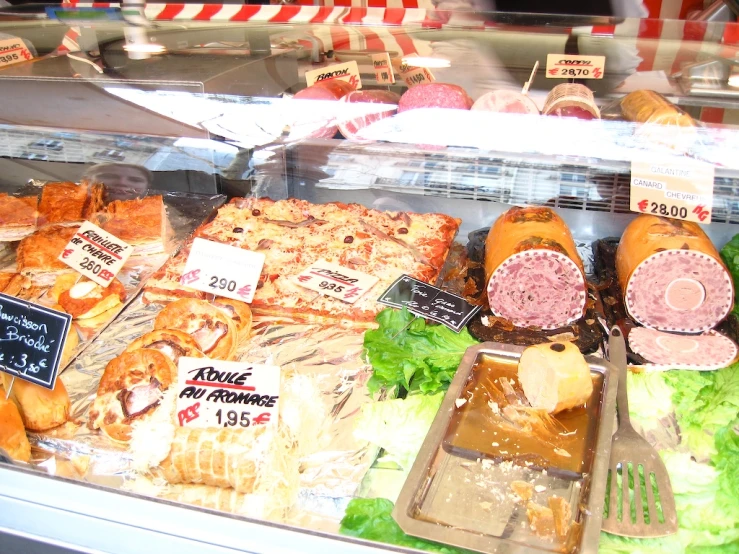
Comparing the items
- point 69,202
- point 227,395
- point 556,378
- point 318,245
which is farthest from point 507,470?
point 69,202

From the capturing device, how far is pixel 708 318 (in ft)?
7.59

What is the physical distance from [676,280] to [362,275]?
4.06 ft

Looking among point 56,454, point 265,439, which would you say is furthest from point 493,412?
point 56,454

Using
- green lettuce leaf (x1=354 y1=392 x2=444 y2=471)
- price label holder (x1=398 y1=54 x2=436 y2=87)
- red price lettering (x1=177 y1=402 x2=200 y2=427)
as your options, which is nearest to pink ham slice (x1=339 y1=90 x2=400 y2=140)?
price label holder (x1=398 y1=54 x2=436 y2=87)

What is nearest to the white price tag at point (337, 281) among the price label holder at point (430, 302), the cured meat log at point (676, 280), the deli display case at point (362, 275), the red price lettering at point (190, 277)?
the deli display case at point (362, 275)

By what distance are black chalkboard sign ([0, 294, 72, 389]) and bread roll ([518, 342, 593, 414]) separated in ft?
4.51

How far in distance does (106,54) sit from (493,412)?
2350 millimetres

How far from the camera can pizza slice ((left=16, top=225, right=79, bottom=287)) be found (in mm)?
2836

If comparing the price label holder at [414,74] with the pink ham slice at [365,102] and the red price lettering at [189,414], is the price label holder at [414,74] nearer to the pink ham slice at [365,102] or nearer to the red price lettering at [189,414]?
the pink ham slice at [365,102]

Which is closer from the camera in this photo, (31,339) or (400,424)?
(31,339)

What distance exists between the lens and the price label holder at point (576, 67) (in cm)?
254

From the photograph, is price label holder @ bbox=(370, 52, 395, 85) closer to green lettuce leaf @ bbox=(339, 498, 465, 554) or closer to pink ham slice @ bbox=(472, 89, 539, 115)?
pink ham slice @ bbox=(472, 89, 539, 115)

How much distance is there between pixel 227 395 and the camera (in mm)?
1859

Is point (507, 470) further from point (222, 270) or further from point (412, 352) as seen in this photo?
point (222, 270)
